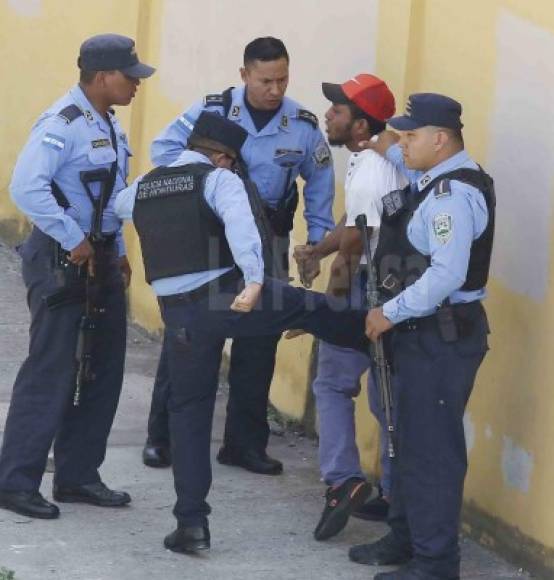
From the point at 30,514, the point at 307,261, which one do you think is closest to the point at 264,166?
the point at 307,261

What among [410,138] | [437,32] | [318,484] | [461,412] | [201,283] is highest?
[437,32]

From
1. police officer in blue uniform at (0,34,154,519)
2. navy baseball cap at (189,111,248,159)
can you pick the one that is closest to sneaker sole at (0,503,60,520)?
police officer in blue uniform at (0,34,154,519)

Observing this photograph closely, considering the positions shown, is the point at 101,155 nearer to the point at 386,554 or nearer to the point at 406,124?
the point at 406,124

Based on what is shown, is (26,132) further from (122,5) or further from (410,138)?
(410,138)

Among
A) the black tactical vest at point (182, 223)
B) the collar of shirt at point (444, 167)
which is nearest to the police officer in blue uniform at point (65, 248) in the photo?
the black tactical vest at point (182, 223)

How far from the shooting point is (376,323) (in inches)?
207

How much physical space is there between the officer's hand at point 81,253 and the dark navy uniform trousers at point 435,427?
130cm

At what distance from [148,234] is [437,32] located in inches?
59.9

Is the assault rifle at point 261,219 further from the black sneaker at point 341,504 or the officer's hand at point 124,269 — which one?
the black sneaker at point 341,504

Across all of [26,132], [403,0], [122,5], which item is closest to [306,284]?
[403,0]

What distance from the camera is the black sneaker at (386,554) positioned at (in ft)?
18.6

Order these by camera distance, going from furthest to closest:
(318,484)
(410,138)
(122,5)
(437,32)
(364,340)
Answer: (122,5), (318,484), (437,32), (364,340), (410,138)

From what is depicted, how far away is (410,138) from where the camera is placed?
5316mm

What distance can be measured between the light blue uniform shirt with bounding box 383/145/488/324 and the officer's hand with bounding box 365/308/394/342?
22mm
